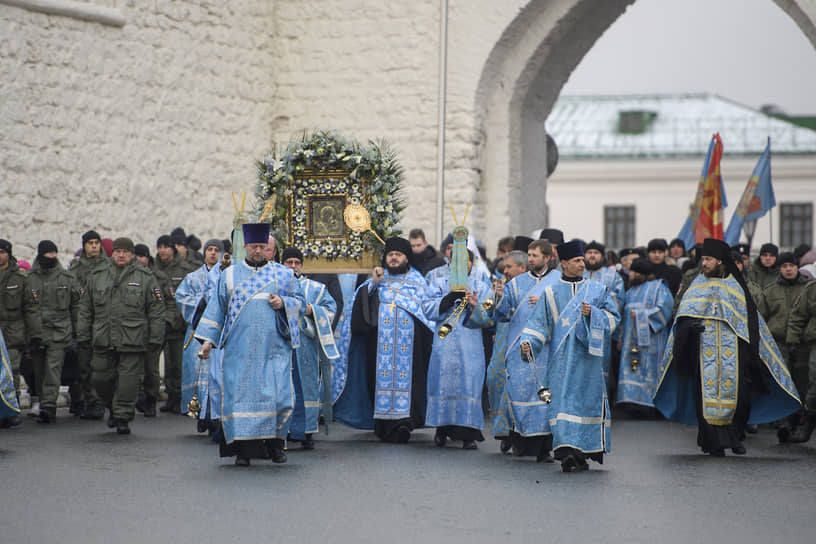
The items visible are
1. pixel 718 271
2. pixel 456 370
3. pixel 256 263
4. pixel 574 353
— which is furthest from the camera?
pixel 456 370

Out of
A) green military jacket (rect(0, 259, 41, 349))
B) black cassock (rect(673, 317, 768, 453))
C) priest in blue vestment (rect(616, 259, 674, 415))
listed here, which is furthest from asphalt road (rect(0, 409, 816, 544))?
priest in blue vestment (rect(616, 259, 674, 415))

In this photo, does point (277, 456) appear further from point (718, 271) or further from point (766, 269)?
point (766, 269)

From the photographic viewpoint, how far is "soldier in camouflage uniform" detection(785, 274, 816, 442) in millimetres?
11807

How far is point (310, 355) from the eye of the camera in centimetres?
1132

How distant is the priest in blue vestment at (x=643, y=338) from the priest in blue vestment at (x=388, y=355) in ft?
11.6

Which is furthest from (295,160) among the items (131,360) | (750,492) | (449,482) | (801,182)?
(801,182)

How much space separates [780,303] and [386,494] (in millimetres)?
5966

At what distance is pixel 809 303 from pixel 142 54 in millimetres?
8588

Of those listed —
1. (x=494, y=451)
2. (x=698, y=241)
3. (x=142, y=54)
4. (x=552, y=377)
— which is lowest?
(x=494, y=451)

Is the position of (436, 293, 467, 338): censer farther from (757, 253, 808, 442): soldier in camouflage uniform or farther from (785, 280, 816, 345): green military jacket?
(757, 253, 808, 442): soldier in camouflage uniform

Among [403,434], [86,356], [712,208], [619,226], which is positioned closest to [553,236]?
[403,434]

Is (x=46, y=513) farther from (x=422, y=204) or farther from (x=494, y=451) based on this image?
(x=422, y=204)

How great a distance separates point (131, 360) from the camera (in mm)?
11945

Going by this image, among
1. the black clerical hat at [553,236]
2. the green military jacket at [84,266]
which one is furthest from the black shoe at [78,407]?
the black clerical hat at [553,236]
